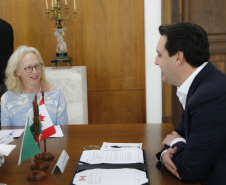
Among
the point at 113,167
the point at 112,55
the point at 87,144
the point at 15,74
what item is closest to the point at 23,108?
the point at 15,74

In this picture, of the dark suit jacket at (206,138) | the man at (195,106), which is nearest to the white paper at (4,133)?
the man at (195,106)

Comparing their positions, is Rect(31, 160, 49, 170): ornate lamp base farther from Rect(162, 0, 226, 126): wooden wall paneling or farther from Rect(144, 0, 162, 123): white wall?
Rect(144, 0, 162, 123): white wall

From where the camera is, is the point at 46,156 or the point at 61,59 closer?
the point at 46,156

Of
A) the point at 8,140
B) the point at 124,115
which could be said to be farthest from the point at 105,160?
the point at 124,115

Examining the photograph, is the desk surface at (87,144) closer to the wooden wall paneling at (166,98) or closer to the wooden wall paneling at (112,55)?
the wooden wall paneling at (166,98)

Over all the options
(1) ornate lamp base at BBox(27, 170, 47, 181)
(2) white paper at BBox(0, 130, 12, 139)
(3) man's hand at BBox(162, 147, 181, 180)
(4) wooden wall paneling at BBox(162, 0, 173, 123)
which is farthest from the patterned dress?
(4) wooden wall paneling at BBox(162, 0, 173, 123)

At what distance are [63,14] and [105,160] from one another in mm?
3332

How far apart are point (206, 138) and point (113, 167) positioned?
1.51 ft

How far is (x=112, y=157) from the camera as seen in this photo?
62.9 inches

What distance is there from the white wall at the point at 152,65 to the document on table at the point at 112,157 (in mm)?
2920

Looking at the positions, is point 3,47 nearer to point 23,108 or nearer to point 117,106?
point 23,108

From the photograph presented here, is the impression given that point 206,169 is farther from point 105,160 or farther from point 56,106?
point 56,106

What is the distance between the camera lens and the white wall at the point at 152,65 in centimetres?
439

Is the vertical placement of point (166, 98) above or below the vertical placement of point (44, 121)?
below
